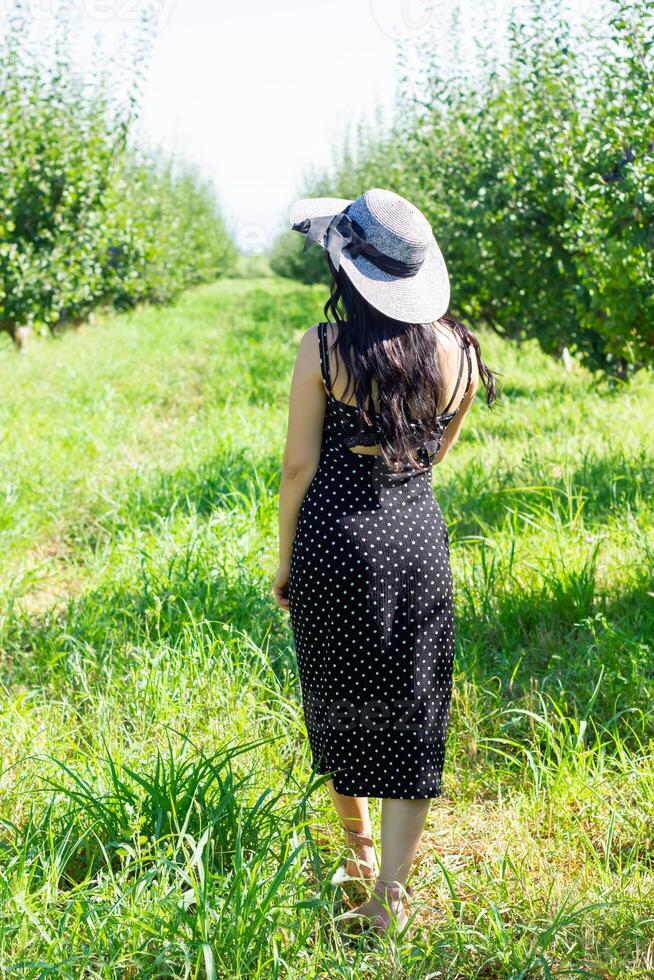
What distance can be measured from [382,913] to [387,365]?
1.26 m

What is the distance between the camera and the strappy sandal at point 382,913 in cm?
207

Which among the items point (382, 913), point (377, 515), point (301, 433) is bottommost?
point (382, 913)

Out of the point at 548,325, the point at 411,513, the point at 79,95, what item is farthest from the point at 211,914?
the point at 79,95

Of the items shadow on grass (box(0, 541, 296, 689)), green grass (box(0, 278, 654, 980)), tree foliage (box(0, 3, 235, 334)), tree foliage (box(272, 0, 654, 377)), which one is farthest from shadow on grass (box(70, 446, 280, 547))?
tree foliage (box(0, 3, 235, 334))

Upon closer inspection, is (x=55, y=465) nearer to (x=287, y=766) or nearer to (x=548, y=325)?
(x=287, y=766)

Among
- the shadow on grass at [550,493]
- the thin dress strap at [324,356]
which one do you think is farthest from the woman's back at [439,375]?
the shadow on grass at [550,493]

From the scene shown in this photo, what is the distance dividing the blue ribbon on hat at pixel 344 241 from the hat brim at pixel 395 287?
0.04 feet

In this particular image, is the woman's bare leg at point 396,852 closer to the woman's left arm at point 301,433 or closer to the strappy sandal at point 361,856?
the strappy sandal at point 361,856

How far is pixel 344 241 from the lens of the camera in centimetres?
202

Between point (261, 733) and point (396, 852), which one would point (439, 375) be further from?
point (261, 733)

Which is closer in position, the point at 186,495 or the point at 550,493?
the point at 550,493

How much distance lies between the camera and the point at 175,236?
75.6 ft

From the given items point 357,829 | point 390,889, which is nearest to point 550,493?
point 357,829

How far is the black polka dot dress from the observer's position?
205 centimetres
